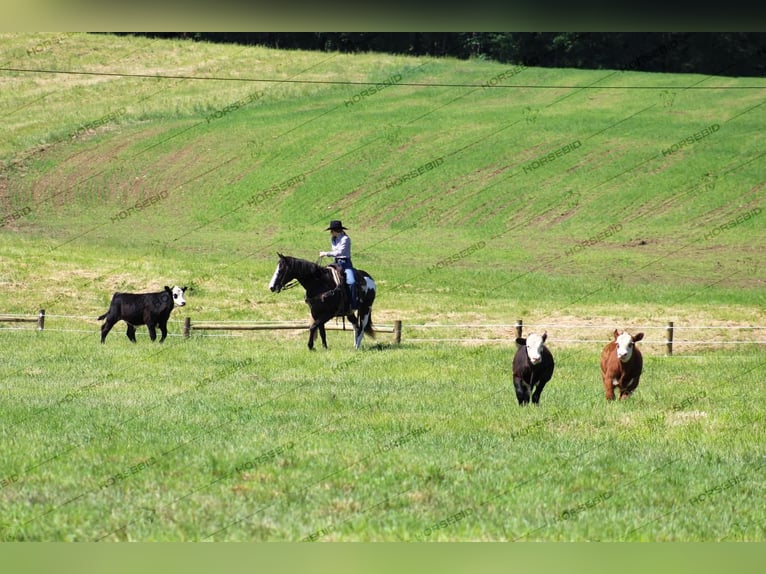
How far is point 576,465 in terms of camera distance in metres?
10.7

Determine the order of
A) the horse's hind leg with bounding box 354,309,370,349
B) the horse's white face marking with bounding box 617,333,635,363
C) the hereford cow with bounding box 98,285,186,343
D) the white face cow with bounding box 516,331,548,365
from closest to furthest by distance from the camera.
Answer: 1. the white face cow with bounding box 516,331,548,365
2. the horse's white face marking with bounding box 617,333,635,363
3. the horse's hind leg with bounding box 354,309,370,349
4. the hereford cow with bounding box 98,285,186,343

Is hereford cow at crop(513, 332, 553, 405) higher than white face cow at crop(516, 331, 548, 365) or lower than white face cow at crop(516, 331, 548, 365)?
lower

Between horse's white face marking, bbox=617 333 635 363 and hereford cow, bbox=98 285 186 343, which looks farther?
hereford cow, bbox=98 285 186 343

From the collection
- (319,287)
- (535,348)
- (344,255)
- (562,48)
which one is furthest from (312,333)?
(562,48)

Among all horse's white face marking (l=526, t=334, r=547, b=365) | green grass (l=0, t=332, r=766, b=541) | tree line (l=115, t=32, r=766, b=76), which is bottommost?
green grass (l=0, t=332, r=766, b=541)

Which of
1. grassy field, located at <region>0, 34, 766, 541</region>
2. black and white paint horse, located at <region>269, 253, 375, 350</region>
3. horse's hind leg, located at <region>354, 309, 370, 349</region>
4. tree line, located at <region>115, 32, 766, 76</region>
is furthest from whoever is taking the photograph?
tree line, located at <region>115, 32, 766, 76</region>

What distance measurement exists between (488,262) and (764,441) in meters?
33.1

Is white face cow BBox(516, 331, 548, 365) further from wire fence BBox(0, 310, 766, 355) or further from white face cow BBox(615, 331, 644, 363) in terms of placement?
wire fence BBox(0, 310, 766, 355)

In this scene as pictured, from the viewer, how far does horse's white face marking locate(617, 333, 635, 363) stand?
51.8 ft

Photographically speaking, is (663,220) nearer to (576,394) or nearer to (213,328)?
(213,328)

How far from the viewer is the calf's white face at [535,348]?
578 inches

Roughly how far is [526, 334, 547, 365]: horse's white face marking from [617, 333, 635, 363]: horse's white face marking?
1.65 meters

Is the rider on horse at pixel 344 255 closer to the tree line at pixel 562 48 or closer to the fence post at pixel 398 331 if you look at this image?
the fence post at pixel 398 331

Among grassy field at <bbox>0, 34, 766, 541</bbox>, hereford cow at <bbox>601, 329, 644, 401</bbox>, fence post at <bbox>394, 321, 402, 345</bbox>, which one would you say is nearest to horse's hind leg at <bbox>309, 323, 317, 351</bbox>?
grassy field at <bbox>0, 34, 766, 541</bbox>
